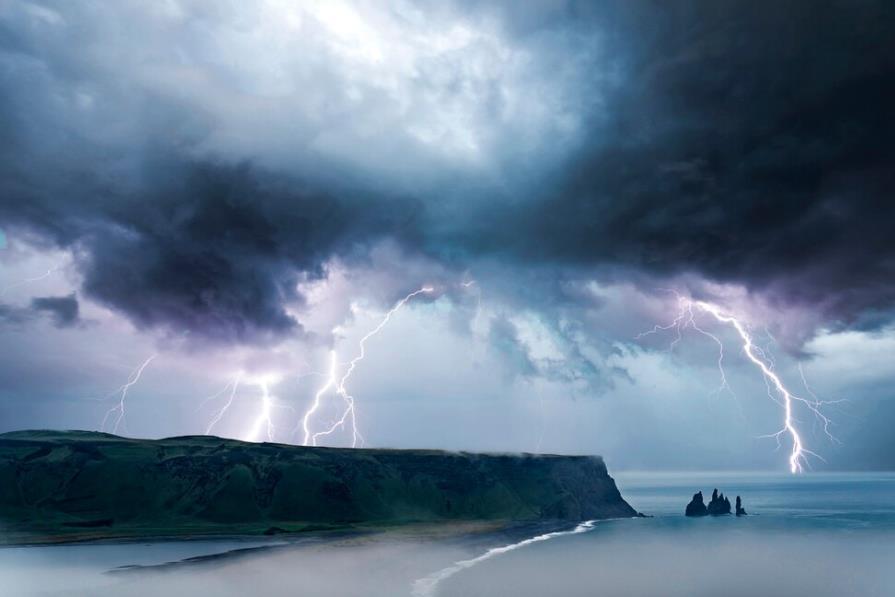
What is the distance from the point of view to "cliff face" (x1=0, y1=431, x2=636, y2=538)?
153m

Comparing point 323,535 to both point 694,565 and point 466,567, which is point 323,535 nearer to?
point 466,567

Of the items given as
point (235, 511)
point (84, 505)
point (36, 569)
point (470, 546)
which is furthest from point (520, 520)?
point (36, 569)

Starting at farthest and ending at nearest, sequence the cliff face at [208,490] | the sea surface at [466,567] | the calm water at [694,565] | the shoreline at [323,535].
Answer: the cliff face at [208,490] < the shoreline at [323,535] < the calm water at [694,565] < the sea surface at [466,567]

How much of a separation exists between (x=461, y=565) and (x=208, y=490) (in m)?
89.9

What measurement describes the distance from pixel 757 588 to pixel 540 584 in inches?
1113

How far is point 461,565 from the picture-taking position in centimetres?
10338

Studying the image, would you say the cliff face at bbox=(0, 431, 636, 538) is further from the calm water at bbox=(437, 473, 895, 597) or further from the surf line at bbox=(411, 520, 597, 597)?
the calm water at bbox=(437, 473, 895, 597)

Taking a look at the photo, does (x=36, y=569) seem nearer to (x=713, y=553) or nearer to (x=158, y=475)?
(x=158, y=475)

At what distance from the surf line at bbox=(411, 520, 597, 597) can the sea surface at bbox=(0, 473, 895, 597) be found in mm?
306

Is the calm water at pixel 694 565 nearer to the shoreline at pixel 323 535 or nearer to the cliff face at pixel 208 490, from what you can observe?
the shoreline at pixel 323 535

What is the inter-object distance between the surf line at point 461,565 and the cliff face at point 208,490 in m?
33.0

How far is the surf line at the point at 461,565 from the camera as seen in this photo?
262 feet

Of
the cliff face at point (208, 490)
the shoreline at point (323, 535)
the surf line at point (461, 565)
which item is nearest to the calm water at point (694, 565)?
the surf line at point (461, 565)

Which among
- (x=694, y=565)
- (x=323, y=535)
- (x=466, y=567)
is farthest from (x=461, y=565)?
(x=323, y=535)
